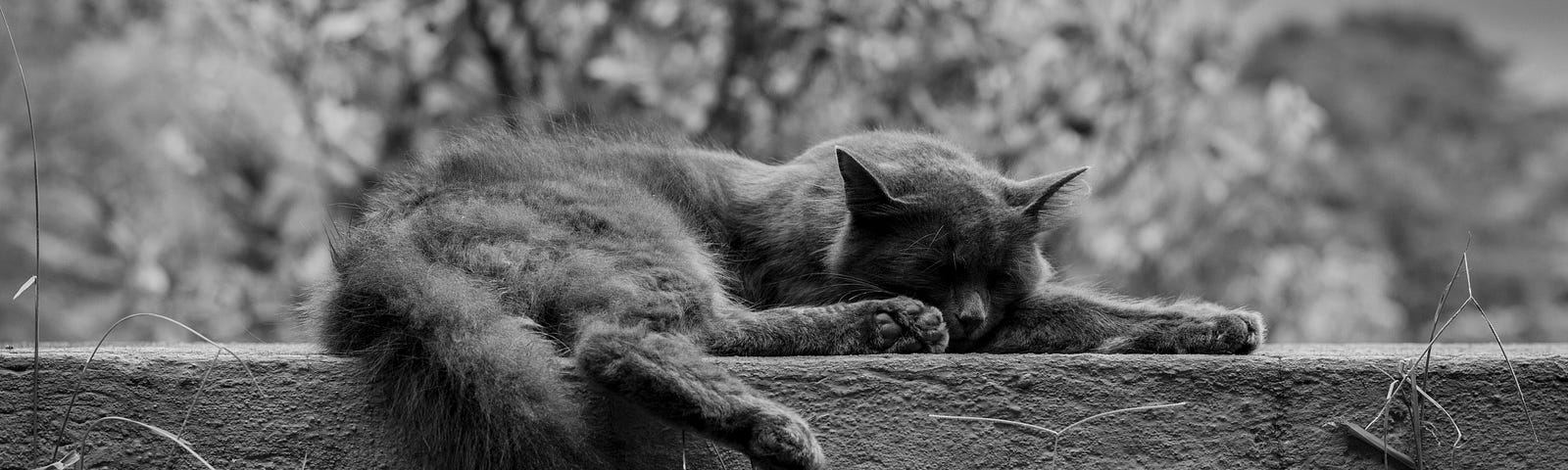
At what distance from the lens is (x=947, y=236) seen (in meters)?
3.49

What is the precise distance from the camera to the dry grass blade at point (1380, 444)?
2949mm

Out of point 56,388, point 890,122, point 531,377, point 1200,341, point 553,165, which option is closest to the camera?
point 531,377

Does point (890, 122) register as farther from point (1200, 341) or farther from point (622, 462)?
point (622, 462)

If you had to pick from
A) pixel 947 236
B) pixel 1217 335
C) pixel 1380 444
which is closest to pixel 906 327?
pixel 947 236

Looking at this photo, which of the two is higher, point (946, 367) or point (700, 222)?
point (700, 222)

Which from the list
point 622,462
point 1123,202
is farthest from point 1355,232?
point 622,462

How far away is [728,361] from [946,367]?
0.47 m

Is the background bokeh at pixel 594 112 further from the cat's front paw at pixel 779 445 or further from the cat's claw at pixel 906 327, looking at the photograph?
the cat's front paw at pixel 779 445

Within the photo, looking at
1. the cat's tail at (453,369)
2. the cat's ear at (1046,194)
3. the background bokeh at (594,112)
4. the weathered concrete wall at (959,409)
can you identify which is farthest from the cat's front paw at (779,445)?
the background bokeh at (594,112)

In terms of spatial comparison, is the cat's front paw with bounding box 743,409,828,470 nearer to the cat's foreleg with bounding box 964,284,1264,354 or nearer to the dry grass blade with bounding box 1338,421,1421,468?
the cat's foreleg with bounding box 964,284,1264,354

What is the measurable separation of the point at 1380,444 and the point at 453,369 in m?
1.93

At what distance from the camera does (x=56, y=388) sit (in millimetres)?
2881

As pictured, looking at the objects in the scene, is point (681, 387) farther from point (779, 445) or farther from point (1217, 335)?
point (1217, 335)

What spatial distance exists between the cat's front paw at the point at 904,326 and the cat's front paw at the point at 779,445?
2.18ft
